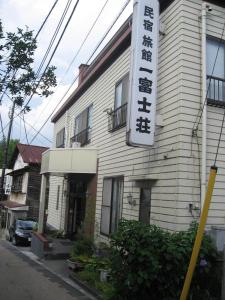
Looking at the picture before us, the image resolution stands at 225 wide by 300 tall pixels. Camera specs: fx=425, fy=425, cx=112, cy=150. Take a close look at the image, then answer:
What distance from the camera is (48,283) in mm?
11828

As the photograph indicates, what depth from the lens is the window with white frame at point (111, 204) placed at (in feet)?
45.3

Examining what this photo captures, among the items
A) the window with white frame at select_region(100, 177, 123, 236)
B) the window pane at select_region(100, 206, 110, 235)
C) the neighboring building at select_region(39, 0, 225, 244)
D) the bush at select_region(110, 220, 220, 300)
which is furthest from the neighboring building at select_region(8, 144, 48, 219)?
the bush at select_region(110, 220, 220, 300)

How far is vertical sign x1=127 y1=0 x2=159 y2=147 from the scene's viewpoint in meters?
10.1

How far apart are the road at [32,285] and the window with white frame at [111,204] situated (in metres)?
2.43

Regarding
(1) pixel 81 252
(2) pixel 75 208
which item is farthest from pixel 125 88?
(2) pixel 75 208

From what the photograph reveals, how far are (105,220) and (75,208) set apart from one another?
20.6 feet

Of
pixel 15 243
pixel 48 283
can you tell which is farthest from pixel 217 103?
pixel 15 243

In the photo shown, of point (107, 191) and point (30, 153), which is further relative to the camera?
point (30, 153)

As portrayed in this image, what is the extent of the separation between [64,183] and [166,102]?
1275 cm

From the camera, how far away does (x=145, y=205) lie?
456 inches

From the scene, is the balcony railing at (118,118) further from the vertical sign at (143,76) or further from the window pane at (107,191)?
the vertical sign at (143,76)

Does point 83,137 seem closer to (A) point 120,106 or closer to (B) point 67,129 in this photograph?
(B) point 67,129

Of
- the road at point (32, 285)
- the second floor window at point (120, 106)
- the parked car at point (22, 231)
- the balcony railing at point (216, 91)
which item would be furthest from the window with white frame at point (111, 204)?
the parked car at point (22, 231)

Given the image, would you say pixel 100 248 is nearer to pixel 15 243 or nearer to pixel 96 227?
pixel 96 227
